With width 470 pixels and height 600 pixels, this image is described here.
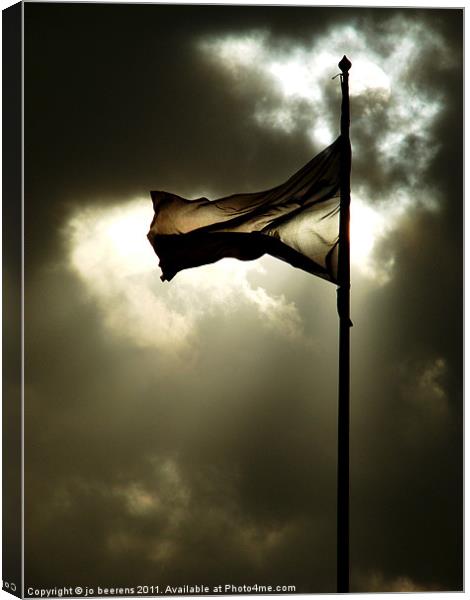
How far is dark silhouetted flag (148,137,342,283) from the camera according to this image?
35.5 ft

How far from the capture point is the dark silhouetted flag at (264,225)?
35.5 ft

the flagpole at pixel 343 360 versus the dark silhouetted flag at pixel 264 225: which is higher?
the dark silhouetted flag at pixel 264 225

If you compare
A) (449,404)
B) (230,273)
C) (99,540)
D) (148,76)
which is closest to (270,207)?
(230,273)

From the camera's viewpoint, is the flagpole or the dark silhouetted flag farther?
the dark silhouetted flag

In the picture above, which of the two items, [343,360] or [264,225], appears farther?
[264,225]

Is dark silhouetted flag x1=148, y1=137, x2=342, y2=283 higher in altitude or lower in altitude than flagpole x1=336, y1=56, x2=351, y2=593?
higher

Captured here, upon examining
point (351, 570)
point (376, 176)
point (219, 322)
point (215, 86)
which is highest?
point (215, 86)

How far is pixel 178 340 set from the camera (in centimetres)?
1258

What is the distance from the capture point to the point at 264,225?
36.6 ft

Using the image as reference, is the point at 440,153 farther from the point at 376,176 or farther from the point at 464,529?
the point at 464,529

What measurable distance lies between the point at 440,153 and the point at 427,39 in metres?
1.34

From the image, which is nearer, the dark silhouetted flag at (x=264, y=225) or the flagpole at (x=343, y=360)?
the flagpole at (x=343, y=360)

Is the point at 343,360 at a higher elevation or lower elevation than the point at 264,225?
lower

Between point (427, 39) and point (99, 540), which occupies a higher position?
point (427, 39)
